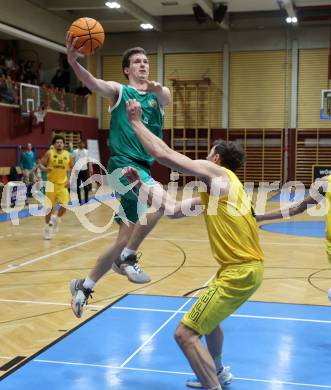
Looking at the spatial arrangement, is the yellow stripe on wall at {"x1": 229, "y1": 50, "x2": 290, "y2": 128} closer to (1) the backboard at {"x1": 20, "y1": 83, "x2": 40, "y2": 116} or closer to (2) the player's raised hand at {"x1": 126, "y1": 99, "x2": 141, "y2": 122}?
(1) the backboard at {"x1": 20, "y1": 83, "x2": 40, "y2": 116}

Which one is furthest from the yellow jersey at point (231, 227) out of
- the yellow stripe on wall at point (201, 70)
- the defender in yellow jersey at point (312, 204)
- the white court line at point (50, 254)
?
the yellow stripe on wall at point (201, 70)

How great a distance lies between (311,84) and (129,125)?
2117cm

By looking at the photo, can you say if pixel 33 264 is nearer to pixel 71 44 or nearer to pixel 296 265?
pixel 296 265

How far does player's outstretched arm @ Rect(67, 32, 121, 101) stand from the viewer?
4227mm

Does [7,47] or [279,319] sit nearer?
[279,319]

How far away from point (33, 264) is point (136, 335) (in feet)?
12.7

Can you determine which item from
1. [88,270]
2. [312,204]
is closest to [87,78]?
[312,204]

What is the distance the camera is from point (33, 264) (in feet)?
29.3

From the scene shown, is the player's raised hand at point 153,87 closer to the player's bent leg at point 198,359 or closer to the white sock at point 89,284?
the white sock at point 89,284

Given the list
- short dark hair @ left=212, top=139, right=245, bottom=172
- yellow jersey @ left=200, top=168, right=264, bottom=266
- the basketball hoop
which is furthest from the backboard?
yellow jersey @ left=200, top=168, right=264, bottom=266

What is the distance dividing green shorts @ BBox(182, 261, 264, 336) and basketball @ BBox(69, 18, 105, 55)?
6.85 ft

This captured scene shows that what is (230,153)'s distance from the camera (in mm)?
3898

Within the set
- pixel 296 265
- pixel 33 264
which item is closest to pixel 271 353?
pixel 296 265

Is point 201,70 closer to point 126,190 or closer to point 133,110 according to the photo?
point 126,190
